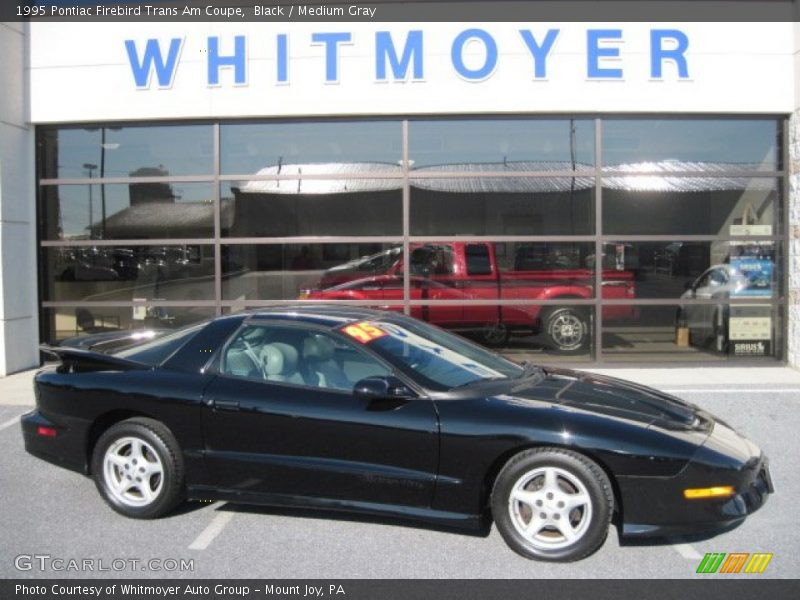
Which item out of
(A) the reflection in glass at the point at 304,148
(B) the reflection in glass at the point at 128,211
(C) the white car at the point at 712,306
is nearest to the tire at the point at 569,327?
(C) the white car at the point at 712,306

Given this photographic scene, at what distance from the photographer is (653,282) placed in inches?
392

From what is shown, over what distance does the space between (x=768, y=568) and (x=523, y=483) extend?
1322 mm

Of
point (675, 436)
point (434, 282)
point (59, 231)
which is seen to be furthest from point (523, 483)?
point (59, 231)

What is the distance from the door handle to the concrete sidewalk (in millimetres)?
4443

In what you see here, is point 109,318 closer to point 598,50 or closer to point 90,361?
point 90,361

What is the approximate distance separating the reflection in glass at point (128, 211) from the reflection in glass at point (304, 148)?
26.0 inches

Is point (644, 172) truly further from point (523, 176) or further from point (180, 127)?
point (180, 127)

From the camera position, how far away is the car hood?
163 inches

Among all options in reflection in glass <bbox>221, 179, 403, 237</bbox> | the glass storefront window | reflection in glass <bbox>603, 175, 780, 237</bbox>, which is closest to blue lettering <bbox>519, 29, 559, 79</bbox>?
the glass storefront window

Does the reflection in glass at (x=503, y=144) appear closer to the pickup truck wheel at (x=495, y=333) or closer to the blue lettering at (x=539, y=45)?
the blue lettering at (x=539, y=45)

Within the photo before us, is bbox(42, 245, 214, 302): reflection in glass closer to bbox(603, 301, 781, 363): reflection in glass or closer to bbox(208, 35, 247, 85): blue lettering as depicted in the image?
bbox(208, 35, 247, 85): blue lettering

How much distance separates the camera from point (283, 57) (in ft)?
31.5

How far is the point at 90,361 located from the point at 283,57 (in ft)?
19.5

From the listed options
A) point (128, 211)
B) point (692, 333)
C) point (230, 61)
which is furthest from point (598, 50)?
point (128, 211)
